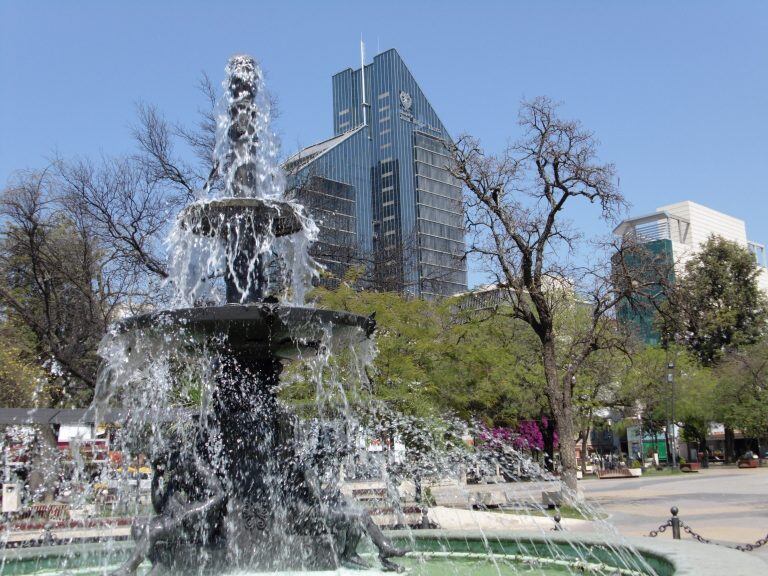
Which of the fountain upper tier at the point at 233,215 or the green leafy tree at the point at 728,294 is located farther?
the green leafy tree at the point at 728,294

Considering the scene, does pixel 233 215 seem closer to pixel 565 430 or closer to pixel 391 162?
pixel 565 430

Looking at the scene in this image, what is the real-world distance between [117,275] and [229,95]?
19208 millimetres

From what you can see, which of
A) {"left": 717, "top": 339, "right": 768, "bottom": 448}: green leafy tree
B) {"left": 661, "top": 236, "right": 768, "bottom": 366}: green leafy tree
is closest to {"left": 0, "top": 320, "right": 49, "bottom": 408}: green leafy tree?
{"left": 717, "top": 339, "right": 768, "bottom": 448}: green leafy tree

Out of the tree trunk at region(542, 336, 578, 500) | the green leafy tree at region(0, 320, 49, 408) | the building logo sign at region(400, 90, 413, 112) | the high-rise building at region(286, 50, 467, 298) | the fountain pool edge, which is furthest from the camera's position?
the building logo sign at region(400, 90, 413, 112)

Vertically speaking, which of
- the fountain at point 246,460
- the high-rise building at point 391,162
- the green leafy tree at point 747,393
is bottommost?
the fountain at point 246,460

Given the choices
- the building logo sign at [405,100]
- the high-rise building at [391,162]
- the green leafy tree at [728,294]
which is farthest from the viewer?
the building logo sign at [405,100]

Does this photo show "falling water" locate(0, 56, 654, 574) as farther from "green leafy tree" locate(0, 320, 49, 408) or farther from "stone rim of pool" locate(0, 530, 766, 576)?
"green leafy tree" locate(0, 320, 49, 408)

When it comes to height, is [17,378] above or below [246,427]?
above

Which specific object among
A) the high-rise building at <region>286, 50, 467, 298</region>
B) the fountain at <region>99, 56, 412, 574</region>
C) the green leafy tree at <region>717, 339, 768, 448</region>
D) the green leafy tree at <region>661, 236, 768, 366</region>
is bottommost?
the fountain at <region>99, 56, 412, 574</region>

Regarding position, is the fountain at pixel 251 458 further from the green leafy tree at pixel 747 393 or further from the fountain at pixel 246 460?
the green leafy tree at pixel 747 393

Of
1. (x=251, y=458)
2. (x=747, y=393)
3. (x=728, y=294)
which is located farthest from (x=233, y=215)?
(x=728, y=294)

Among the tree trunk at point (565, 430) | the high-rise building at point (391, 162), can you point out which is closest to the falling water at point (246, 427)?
the tree trunk at point (565, 430)

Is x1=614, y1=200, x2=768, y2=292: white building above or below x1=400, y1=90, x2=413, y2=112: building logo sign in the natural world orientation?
below

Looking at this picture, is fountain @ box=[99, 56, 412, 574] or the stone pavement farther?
the stone pavement
